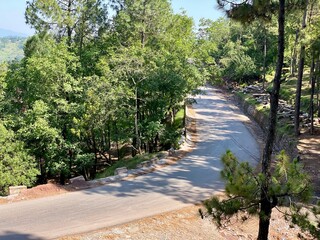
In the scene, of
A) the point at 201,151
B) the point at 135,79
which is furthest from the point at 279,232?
the point at 135,79

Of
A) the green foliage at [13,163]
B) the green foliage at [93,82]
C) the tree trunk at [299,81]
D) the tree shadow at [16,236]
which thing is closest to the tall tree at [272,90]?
the tree shadow at [16,236]

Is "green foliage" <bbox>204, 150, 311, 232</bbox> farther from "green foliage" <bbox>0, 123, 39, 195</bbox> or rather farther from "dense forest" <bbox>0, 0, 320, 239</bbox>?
"green foliage" <bbox>0, 123, 39, 195</bbox>

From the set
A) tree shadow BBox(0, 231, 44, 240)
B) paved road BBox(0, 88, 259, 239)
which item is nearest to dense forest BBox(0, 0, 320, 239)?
paved road BBox(0, 88, 259, 239)

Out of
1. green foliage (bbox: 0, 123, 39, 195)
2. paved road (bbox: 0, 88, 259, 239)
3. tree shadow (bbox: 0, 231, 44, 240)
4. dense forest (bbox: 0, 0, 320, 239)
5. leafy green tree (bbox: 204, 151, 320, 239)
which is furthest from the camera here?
dense forest (bbox: 0, 0, 320, 239)

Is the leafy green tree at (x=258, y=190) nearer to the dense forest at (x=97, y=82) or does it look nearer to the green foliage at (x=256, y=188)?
the green foliage at (x=256, y=188)

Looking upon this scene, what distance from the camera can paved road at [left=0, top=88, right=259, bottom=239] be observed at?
9.29 metres

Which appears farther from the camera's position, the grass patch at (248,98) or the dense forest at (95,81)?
the grass patch at (248,98)

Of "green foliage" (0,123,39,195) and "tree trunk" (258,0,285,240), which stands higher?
"tree trunk" (258,0,285,240)

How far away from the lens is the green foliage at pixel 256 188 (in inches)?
253

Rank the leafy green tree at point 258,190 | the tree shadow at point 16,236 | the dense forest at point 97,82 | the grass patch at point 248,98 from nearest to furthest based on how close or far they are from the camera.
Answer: the leafy green tree at point 258,190 → the tree shadow at point 16,236 → the dense forest at point 97,82 → the grass patch at point 248,98

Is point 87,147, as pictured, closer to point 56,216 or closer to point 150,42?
point 150,42

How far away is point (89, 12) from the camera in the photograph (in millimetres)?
21609

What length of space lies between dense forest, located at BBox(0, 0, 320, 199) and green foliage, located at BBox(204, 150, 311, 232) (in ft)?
29.8

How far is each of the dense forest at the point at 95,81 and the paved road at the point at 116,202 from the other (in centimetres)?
418
